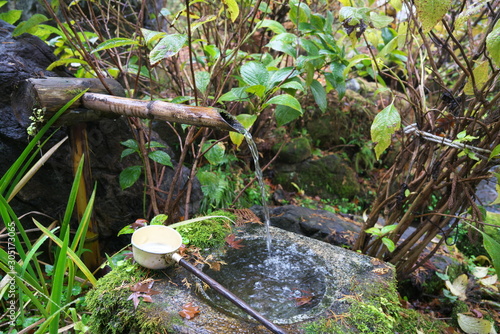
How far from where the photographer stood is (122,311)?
4.48ft

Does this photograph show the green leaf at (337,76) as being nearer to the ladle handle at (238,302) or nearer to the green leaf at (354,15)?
the green leaf at (354,15)

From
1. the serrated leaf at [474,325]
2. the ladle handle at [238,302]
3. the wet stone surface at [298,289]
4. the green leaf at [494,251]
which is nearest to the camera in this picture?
the ladle handle at [238,302]

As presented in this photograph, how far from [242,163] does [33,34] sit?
2.58 metres

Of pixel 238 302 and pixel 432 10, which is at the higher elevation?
pixel 432 10

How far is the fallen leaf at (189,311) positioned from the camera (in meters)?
1.31

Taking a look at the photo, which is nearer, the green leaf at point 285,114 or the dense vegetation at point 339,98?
the dense vegetation at point 339,98

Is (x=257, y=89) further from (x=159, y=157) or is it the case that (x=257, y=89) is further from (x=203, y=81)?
(x=159, y=157)

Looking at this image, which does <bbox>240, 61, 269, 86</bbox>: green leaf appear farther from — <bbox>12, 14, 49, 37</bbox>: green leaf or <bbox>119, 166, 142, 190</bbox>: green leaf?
<bbox>12, 14, 49, 37</bbox>: green leaf

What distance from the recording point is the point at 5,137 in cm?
220

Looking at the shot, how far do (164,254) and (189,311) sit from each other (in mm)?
298

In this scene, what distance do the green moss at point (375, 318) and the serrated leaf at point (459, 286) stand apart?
66 centimetres

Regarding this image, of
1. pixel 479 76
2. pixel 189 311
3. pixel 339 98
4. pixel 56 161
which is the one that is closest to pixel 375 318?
pixel 189 311

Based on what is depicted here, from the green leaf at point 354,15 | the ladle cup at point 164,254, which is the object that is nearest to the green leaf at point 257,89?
the green leaf at point 354,15

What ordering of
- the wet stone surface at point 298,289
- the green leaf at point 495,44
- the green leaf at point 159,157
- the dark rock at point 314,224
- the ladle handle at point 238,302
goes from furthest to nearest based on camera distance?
the dark rock at point 314,224 → the green leaf at point 159,157 → the wet stone surface at point 298,289 → the ladle handle at point 238,302 → the green leaf at point 495,44
